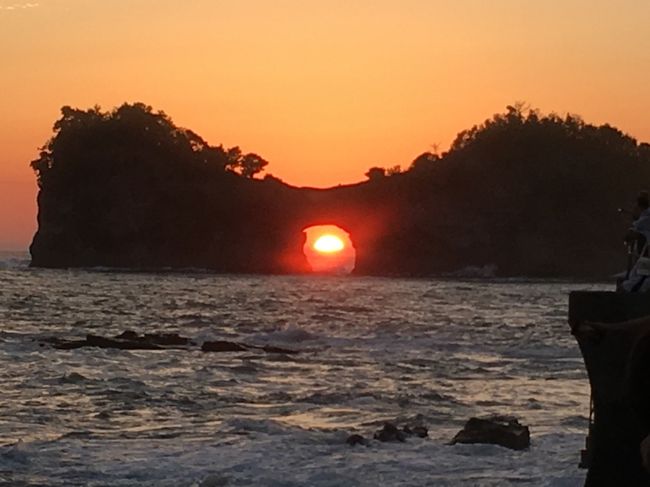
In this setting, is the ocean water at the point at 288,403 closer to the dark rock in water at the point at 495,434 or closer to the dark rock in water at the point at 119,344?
the dark rock in water at the point at 495,434

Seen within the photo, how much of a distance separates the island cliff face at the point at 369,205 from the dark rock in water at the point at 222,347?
90.0 meters

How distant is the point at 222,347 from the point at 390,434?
12.4 meters

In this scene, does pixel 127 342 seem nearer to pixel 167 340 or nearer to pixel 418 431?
pixel 167 340

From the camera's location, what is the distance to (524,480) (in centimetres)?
1163

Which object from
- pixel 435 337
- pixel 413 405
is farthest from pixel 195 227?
pixel 413 405

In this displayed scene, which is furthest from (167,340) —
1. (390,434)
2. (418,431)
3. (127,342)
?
(390,434)

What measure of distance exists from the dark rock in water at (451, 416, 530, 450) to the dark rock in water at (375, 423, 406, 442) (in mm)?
608

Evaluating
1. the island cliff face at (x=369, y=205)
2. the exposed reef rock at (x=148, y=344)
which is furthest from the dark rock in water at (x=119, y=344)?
the island cliff face at (x=369, y=205)

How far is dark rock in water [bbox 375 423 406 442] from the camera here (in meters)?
13.5

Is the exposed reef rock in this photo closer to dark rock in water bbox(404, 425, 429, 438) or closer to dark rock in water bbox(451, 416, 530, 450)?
dark rock in water bbox(404, 425, 429, 438)

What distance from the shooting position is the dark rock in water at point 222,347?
998 inches

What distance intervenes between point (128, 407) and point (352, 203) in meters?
107

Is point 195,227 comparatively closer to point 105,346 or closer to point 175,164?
point 175,164

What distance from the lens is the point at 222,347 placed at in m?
25.6
